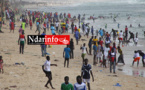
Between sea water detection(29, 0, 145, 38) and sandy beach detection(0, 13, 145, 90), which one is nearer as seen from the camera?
sandy beach detection(0, 13, 145, 90)

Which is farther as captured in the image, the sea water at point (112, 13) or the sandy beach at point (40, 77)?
the sea water at point (112, 13)

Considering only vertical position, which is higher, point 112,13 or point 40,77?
point 112,13

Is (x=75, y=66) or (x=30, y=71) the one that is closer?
(x=30, y=71)

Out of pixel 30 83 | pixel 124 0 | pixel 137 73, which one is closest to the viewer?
pixel 30 83

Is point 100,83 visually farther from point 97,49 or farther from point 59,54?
point 59,54

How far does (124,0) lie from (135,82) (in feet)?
612

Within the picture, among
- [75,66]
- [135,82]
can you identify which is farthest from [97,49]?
[135,82]

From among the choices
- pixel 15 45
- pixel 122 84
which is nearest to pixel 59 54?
pixel 15 45

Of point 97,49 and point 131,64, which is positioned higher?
point 97,49

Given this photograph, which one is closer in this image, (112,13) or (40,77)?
(40,77)

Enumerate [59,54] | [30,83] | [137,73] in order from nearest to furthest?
1. [30,83]
2. [137,73]
3. [59,54]

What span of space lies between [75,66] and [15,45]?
6151 millimetres

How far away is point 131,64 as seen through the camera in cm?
1587

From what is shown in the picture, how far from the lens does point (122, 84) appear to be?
36.3ft
